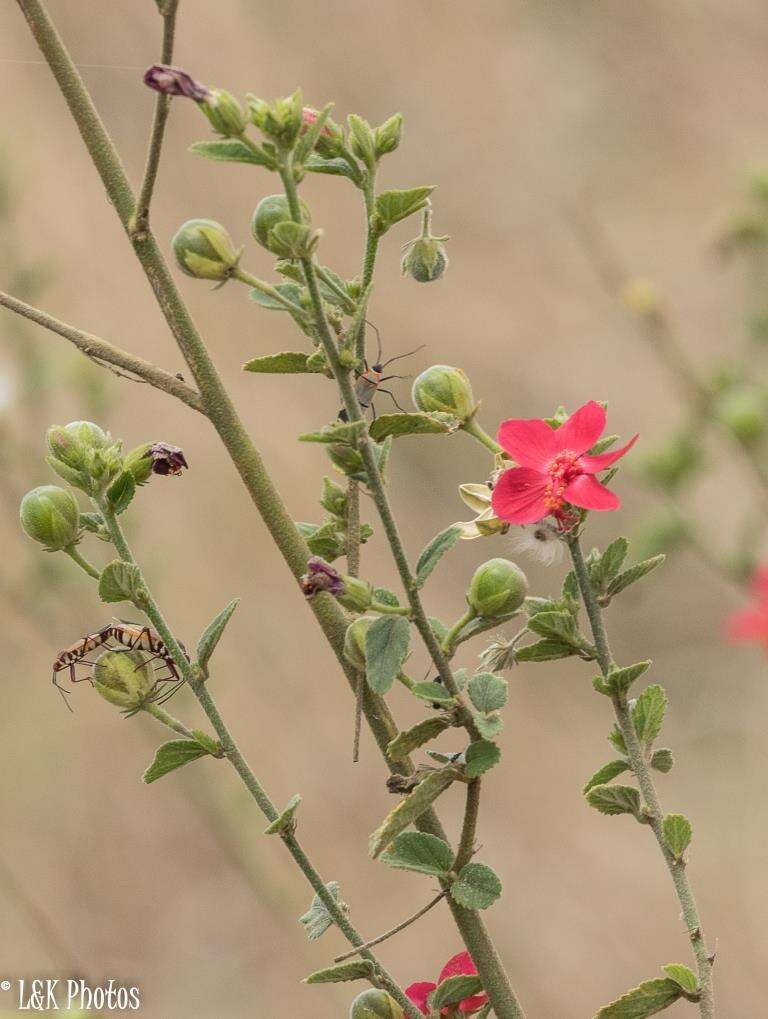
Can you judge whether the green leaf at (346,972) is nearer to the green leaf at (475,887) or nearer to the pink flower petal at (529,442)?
the green leaf at (475,887)

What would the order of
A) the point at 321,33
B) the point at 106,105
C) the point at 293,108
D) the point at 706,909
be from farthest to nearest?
the point at 321,33 → the point at 106,105 → the point at 706,909 → the point at 293,108

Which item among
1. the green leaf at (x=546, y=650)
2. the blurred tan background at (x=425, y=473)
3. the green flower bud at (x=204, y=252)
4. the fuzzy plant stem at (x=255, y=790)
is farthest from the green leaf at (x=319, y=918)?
the blurred tan background at (x=425, y=473)

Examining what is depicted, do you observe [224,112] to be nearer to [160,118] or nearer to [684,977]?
[160,118]

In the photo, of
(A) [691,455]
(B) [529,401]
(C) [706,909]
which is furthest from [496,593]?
(B) [529,401]

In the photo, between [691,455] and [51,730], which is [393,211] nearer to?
[691,455]

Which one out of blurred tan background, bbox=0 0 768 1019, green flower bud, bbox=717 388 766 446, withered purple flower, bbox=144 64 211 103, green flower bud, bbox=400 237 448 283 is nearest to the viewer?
withered purple flower, bbox=144 64 211 103

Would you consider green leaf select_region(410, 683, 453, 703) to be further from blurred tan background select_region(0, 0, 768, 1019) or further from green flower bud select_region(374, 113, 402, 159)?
blurred tan background select_region(0, 0, 768, 1019)

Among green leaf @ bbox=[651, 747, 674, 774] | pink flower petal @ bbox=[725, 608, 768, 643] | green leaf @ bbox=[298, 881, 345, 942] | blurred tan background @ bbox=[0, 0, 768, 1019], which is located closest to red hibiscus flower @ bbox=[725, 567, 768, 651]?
pink flower petal @ bbox=[725, 608, 768, 643]
